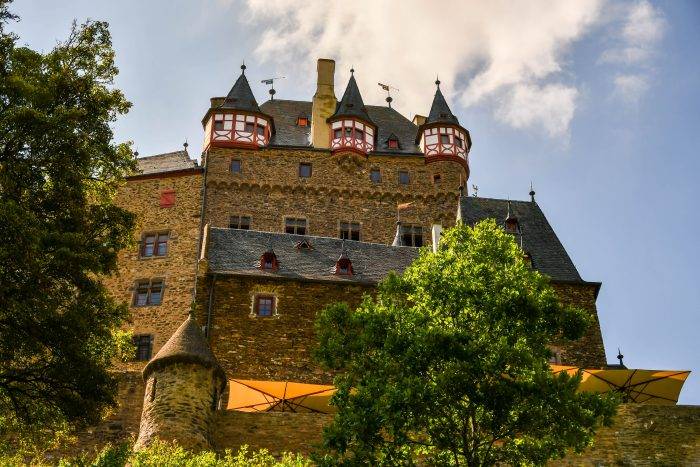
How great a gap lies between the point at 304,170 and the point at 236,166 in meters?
3.26

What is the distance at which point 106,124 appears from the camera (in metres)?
20.2

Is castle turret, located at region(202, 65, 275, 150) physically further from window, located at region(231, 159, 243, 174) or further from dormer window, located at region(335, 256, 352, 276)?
dormer window, located at region(335, 256, 352, 276)

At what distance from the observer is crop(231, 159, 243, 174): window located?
4134cm

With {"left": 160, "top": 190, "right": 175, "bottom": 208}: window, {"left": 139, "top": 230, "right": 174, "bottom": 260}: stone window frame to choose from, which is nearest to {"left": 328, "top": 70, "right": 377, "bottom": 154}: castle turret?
{"left": 160, "top": 190, "right": 175, "bottom": 208}: window

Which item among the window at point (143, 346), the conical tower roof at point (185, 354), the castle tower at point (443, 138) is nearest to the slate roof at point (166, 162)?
the window at point (143, 346)

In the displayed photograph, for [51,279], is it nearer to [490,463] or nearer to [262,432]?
[262,432]

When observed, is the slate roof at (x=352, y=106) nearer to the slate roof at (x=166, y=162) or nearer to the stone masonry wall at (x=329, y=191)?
the stone masonry wall at (x=329, y=191)

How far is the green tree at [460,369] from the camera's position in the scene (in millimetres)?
16578

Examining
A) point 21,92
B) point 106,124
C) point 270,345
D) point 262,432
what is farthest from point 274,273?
point 21,92

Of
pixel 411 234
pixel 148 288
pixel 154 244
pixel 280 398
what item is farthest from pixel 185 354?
pixel 411 234

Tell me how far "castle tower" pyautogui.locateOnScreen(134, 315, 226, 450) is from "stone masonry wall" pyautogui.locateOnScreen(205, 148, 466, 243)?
55.6 ft

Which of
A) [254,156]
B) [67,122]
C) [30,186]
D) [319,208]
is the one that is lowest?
[30,186]

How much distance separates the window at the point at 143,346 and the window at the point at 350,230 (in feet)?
36.0

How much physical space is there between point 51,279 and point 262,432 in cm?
717
